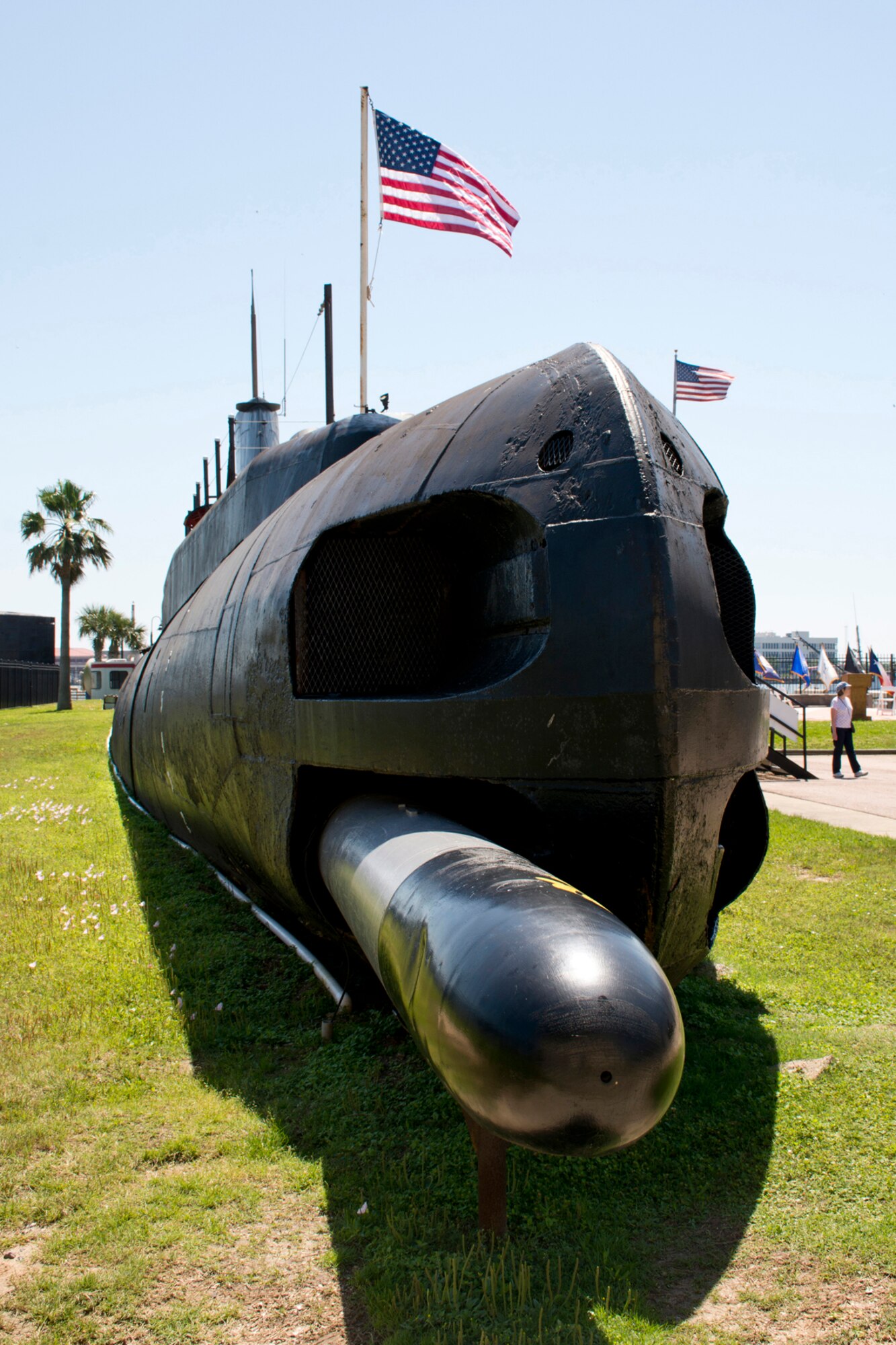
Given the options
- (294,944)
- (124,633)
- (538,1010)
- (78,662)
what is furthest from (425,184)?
(78,662)

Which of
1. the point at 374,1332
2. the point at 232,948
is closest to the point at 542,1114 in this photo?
the point at 374,1332

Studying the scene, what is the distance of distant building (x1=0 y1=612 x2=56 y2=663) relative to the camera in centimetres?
5738

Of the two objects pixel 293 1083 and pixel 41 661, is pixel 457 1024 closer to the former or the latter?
pixel 293 1083

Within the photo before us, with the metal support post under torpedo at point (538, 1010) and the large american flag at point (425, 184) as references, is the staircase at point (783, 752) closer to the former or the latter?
the large american flag at point (425, 184)

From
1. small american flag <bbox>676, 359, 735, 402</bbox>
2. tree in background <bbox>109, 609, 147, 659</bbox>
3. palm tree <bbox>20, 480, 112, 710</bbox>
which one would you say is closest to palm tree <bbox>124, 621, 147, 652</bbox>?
tree in background <bbox>109, 609, 147, 659</bbox>

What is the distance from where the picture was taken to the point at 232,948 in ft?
20.6

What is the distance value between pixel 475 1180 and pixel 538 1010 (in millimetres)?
1702

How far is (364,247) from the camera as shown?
10.2m

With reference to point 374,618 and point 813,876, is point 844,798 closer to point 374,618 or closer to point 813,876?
point 813,876

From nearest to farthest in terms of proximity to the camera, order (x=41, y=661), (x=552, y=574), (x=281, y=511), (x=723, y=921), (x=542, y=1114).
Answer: (x=542, y=1114) < (x=552, y=574) < (x=281, y=511) < (x=723, y=921) < (x=41, y=661)

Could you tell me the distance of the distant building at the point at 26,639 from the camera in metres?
57.4

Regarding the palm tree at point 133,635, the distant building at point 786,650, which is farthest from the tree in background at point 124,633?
the distant building at point 786,650

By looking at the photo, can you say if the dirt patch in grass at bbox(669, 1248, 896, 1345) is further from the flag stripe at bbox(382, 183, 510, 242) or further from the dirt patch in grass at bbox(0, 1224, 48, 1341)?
the flag stripe at bbox(382, 183, 510, 242)

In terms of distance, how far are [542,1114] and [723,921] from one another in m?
5.29
